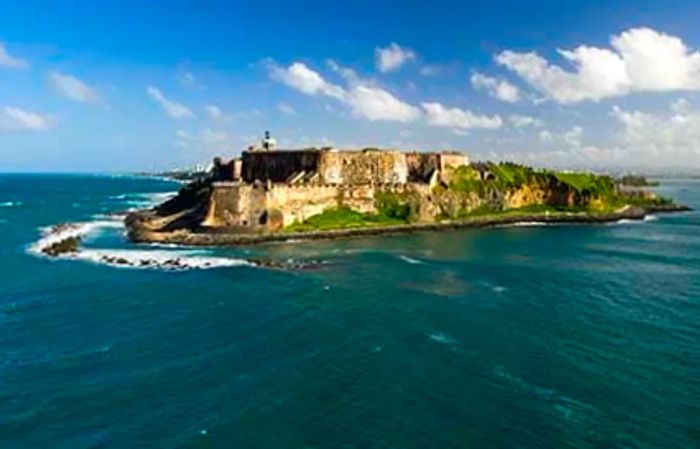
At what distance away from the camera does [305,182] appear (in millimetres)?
74625

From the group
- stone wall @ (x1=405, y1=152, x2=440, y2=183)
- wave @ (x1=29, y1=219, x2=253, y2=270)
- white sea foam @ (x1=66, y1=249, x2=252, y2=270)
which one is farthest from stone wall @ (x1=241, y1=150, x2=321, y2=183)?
white sea foam @ (x1=66, y1=249, x2=252, y2=270)

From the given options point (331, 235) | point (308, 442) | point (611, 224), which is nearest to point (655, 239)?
point (611, 224)

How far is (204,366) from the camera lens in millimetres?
26953

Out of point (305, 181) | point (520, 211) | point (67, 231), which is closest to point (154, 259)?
point (67, 231)

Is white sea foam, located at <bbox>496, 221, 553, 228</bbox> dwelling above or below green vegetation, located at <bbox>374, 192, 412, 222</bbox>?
below

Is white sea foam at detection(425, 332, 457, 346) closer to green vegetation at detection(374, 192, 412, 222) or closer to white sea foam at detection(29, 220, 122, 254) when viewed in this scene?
white sea foam at detection(29, 220, 122, 254)

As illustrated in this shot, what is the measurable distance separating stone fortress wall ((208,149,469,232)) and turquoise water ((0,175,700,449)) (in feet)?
46.1

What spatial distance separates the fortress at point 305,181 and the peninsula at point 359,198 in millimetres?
109

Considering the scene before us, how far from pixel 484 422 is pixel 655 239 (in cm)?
5310

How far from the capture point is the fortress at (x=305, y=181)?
64.4m

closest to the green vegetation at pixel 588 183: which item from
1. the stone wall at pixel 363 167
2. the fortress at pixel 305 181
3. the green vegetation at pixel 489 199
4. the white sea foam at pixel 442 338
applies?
the green vegetation at pixel 489 199

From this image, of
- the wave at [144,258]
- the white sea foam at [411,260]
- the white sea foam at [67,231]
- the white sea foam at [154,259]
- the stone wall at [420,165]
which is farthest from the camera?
the stone wall at [420,165]

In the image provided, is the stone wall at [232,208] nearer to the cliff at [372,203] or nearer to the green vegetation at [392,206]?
the cliff at [372,203]

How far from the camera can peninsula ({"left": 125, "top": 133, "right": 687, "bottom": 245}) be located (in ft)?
212
